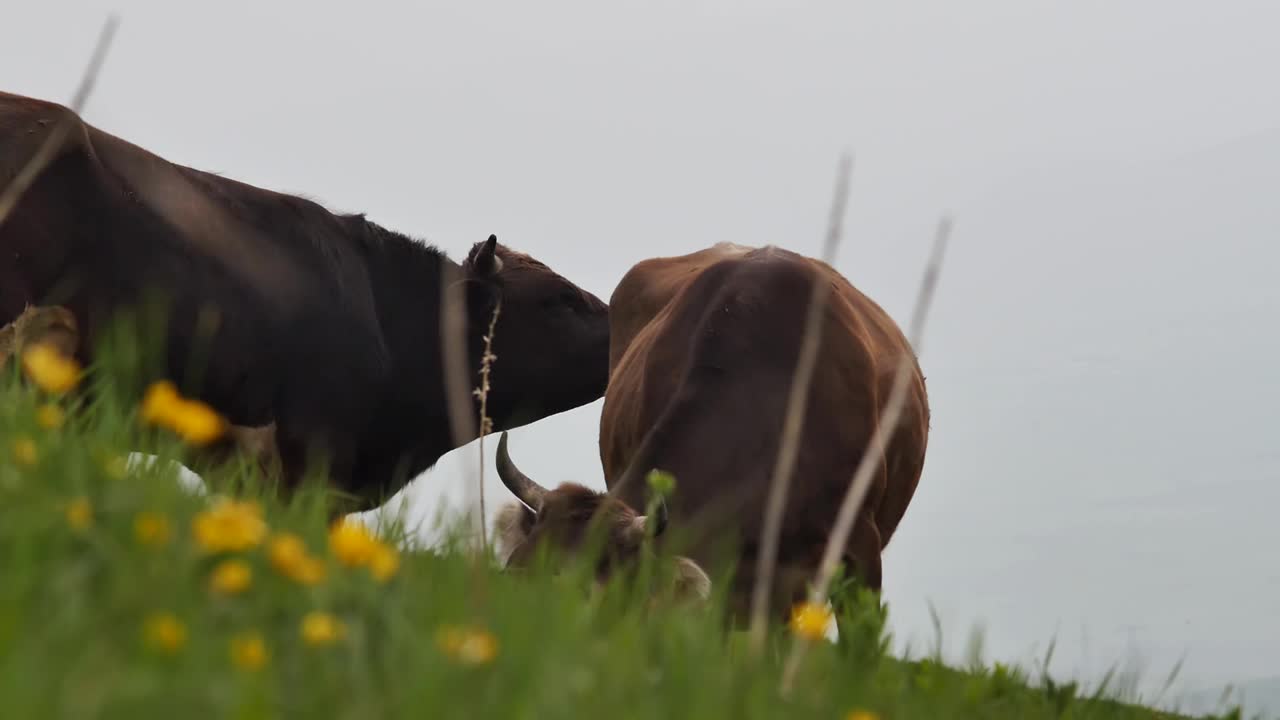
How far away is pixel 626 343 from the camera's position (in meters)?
9.64

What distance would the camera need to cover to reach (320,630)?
172 cm

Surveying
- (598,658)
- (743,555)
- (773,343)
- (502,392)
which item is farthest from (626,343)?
(598,658)

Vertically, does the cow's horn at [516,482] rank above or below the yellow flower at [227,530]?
below

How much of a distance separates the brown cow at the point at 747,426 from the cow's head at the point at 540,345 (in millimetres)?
3109

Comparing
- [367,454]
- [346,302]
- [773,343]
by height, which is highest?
[773,343]

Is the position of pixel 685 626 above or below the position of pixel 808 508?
above

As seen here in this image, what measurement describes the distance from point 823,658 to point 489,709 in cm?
115

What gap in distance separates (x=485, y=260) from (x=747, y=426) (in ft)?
14.9

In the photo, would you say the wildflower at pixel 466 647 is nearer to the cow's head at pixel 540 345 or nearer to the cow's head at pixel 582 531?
the cow's head at pixel 582 531

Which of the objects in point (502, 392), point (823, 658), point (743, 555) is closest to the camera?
point (823, 658)

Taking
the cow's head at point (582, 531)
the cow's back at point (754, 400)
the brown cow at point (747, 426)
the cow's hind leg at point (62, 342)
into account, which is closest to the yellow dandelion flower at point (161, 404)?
the cow's hind leg at point (62, 342)

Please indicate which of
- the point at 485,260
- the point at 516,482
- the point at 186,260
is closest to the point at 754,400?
the point at 516,482

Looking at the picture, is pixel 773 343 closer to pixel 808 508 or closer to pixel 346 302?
pixel 808 508

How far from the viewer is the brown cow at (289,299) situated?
23.5 ft
